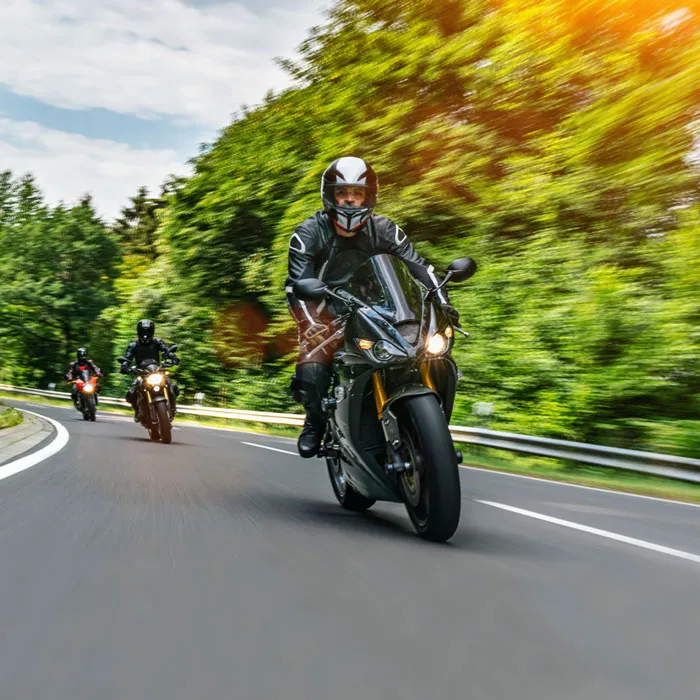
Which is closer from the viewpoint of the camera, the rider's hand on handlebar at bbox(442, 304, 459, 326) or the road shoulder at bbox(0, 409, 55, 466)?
the rider's hand on handlebar at bbox(442, 304, 459, 326)

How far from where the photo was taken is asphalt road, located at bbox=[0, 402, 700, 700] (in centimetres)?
262

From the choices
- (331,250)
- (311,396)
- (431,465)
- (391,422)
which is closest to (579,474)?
(311,396)

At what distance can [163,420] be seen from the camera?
13.8 meters

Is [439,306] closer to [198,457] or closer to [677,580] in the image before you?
[677,580]

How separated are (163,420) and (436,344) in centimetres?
943

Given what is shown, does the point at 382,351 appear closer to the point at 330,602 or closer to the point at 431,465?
the point at 431,465

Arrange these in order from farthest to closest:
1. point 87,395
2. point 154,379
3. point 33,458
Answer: point 87,395
point 154,379
point 33,458

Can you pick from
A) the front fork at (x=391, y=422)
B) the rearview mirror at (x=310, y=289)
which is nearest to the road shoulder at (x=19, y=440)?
the rearview mirror at (x=310, y=289)

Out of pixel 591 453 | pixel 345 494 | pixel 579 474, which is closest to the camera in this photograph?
pixel 345 494

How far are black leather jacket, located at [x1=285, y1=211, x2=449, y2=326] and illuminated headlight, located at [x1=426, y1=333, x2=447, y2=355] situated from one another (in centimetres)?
94

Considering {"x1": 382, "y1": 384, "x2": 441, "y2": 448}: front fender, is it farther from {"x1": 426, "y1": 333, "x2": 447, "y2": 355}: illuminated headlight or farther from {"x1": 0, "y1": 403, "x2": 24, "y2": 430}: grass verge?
{"x1": 0, "y1": 403, "x2": 24, "y2": 430}: grass verge

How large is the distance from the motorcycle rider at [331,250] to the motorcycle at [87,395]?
16.3 metres

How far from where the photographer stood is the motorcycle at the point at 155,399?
1386 cm

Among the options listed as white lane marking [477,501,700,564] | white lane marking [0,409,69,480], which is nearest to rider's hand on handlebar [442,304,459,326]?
white lane marking [477,501,700,564]
